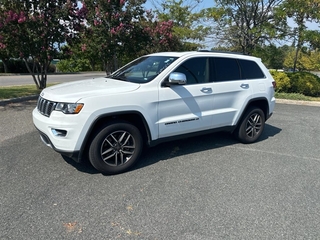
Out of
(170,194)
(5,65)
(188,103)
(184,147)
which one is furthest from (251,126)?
(5,65)

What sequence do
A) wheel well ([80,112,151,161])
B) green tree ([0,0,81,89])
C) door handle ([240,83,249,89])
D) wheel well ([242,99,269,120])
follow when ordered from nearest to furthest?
wheel well ([80,112,151,161]) → door handle ([240,83,249,89]) → wheel well ([242,99,269,120]) → green tree ([0,0,81,89])

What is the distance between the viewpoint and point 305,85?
1081 cm

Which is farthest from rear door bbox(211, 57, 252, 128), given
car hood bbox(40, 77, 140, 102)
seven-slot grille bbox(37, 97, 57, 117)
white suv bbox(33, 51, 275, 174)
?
seven-slot grille bbox(37, 97, 57, 117)

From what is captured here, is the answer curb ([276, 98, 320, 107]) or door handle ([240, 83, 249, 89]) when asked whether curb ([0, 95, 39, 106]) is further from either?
curb ([276, 98, 320, 107])

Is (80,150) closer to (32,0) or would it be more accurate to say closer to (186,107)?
(186,107)

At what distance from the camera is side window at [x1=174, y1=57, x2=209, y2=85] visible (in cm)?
397

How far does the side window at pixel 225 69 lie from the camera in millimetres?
4320

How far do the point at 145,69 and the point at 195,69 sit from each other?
830 mm

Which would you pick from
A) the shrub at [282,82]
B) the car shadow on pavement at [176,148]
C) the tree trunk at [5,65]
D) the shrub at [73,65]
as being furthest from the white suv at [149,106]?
the shrub at [73,65]

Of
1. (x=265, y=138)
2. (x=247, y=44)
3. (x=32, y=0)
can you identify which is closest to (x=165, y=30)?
(x=247, y=44)

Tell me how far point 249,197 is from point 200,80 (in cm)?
198

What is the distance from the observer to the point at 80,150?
322 cm

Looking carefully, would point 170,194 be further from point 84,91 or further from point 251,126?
point 251,126

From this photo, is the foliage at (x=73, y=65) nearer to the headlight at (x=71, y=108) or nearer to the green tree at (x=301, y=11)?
the green tree at (x=301, y=11)
